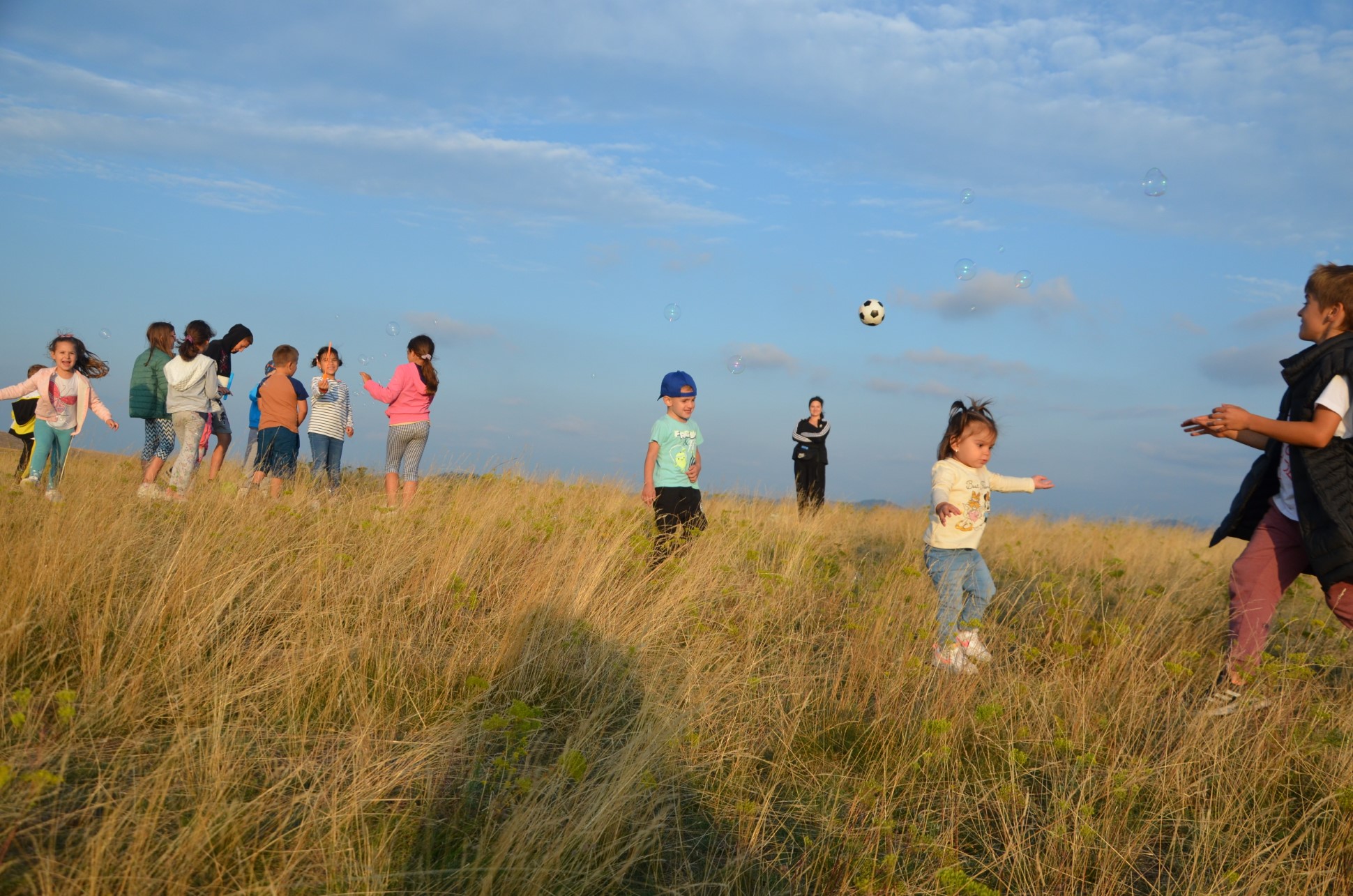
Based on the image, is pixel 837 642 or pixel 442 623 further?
pixel 837 642

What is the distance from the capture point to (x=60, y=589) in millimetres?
4312

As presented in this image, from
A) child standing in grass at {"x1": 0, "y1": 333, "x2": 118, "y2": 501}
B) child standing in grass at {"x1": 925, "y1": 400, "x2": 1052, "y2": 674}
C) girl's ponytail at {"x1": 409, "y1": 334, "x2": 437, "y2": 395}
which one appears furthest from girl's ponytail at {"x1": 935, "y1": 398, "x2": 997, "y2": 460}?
child standing in grass at {"x1": 0, "y1": 333, "x2": 118, "y2": 501}

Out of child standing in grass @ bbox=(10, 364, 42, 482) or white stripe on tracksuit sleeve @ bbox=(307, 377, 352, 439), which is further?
child standing in grass @ bbox=(10, 364, 42, 482)

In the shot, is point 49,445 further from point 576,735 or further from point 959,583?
point 959,583

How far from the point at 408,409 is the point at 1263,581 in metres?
8.11

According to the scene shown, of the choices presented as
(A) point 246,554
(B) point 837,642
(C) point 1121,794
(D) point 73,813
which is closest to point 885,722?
(C) point 1121,794

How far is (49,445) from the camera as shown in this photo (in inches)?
390

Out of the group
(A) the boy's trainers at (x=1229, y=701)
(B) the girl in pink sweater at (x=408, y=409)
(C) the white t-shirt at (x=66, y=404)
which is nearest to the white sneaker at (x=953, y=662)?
(A) the boy's trainers at (x=1229, y=701)

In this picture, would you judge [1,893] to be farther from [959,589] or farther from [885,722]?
[959,589]

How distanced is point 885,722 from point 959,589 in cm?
171

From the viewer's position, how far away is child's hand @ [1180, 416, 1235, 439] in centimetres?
460

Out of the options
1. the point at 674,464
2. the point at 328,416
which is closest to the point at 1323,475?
the point at 674,464

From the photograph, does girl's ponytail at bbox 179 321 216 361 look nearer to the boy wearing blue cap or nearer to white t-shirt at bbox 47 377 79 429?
white t-shirt at bbox 47 377 79 429

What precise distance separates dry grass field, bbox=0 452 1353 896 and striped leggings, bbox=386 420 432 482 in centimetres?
366
